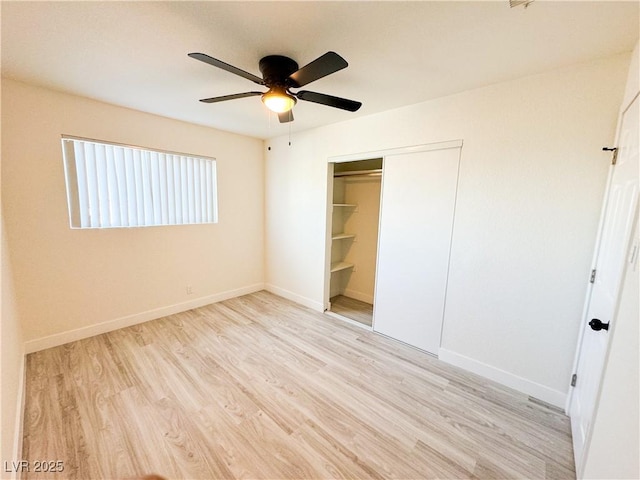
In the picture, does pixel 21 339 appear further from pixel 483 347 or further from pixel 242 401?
pixel 483 347

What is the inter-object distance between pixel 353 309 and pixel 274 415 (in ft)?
6.82

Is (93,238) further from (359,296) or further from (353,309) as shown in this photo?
(359,296)

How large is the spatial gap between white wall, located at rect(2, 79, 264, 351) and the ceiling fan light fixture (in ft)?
6.61

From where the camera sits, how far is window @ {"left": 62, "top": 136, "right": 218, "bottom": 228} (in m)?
2.48

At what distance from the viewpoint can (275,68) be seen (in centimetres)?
168

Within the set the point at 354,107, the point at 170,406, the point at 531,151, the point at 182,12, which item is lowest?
the point at 170,406

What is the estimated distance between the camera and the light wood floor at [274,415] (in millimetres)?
1413

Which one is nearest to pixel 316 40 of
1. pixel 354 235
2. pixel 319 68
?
pixel 319 68

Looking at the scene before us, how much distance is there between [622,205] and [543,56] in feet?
3.44

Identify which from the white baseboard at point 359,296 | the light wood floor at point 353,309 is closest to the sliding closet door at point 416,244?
the light wood floor at point 353,309

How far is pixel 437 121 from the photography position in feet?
7.48

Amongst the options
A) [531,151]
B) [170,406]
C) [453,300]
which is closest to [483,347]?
[453,300]

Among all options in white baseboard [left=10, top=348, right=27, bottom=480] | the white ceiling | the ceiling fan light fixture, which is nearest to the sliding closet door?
the white ceiling

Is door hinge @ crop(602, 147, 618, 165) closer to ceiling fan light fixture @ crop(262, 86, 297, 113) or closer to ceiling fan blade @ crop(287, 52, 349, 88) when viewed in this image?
ceiling fan blade @ crop(287, 52, 349, 88)
